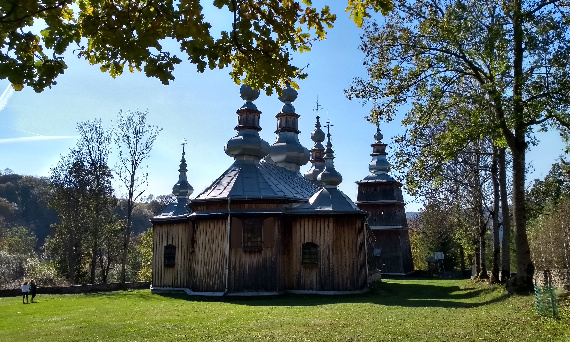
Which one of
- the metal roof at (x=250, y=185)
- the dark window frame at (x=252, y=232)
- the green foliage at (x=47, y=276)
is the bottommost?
the green foliage at (x=47, y=276)

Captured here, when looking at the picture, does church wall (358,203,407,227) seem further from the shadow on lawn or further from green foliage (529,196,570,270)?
the shadow on lawn

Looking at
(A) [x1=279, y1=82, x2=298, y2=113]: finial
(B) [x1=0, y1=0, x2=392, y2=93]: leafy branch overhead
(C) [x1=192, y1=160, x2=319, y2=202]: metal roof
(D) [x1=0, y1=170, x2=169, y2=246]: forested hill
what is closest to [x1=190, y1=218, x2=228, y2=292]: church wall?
(C) [x1=192, y1=160, x2=319, y2=202]: metal roof

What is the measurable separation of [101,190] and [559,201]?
29.9 meters

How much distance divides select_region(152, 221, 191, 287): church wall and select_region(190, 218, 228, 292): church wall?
1663mm

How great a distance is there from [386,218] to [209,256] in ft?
85.3

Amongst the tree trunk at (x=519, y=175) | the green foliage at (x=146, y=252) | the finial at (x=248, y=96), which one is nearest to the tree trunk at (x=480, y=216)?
the tree trunk at (x=519, y=175)

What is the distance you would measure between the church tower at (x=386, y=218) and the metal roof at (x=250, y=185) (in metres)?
20.3

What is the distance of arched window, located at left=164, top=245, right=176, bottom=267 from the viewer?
Result: 26.3 metres

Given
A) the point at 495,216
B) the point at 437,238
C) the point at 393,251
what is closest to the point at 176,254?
the point at 495,216

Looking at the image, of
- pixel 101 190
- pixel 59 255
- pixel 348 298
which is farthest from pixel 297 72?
pixel 59 255

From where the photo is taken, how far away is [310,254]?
23.0m

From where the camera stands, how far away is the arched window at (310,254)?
22.8m

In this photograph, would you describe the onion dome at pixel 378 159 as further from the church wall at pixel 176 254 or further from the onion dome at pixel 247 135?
the church wall at pixel 176 254

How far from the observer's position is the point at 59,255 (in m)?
37.9
